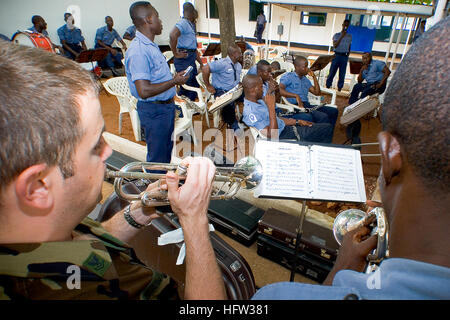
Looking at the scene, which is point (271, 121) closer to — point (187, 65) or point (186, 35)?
point (187, 65)

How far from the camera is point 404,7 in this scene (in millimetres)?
4738

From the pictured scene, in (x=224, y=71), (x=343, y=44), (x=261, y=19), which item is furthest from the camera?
(x=261, y=19)

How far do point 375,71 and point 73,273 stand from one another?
7.15 meters

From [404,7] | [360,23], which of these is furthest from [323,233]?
[360,23]

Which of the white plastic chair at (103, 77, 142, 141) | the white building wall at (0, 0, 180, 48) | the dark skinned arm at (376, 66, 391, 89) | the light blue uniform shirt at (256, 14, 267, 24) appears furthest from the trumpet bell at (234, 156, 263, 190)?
the light blue uniform shirt at (256, 14, 267, 24)

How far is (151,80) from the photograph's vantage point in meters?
3.16

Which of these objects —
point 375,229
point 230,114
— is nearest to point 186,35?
point 230,114

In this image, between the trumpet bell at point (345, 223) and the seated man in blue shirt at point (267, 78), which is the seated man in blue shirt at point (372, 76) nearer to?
the seated man in blue shirt at point (267, 78)

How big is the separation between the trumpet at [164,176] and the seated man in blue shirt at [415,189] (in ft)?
2.96

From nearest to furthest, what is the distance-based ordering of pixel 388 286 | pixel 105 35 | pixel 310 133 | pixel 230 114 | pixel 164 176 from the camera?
1. pixel 388 286
2. pixel 164 176
3. pixel 310 133
4. pixel 230 114
5. pixel 105 35

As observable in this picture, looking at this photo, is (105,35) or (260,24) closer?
(105,35)

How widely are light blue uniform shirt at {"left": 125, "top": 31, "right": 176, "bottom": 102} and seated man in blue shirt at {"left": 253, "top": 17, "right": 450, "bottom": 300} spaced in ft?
9.29

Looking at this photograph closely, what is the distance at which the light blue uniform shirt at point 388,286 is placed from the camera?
1.85 feet
